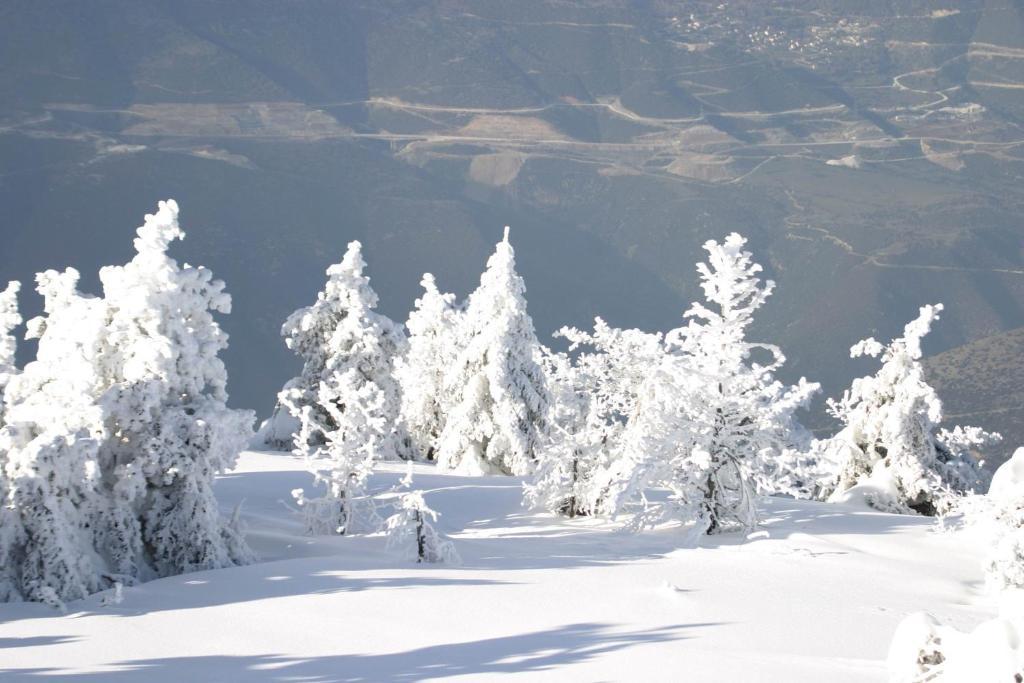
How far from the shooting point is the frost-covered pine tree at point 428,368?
124 feet

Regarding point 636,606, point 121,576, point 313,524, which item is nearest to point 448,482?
point 313,524

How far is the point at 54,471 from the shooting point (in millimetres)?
12867

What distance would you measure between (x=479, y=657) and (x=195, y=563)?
5922mm

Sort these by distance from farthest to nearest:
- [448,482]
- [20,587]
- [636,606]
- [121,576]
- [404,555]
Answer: [448,482] < [404,555] < [121,576] < [20,587] < [636,606]

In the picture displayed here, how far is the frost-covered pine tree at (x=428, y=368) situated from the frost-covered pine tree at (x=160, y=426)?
22634 mm

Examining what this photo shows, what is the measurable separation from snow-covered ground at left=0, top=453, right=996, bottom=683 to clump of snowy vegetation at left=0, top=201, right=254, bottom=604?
4.40 ft

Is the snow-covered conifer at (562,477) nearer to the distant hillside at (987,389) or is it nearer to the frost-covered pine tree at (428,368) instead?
→ the frost-covered pine tree at (428,368)

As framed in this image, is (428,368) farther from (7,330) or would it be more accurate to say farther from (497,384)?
(7,330)

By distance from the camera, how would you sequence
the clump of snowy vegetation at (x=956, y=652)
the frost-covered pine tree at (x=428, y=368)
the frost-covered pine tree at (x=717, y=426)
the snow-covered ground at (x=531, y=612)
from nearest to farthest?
the clump of snowy vegetation at (x=956, y=652) → the snow-covered ground at (x=531, y=612) → the frost-covered pine tree at (x=717, y=426) → the frost-covered pine tree at (x=428, y=368)

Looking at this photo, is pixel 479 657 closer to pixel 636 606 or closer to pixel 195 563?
pixel 636 606

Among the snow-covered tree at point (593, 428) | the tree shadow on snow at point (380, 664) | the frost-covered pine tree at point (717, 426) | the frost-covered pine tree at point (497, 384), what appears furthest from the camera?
the frost-covered pine tree at point (497, 384)

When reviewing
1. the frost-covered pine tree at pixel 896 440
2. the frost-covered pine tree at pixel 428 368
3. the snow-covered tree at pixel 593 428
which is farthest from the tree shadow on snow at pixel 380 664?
the frost-covered pine tree at pixel 428 368

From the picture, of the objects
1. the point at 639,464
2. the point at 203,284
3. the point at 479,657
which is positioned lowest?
the point at 479,657

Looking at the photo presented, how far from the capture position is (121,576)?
44.1ft
